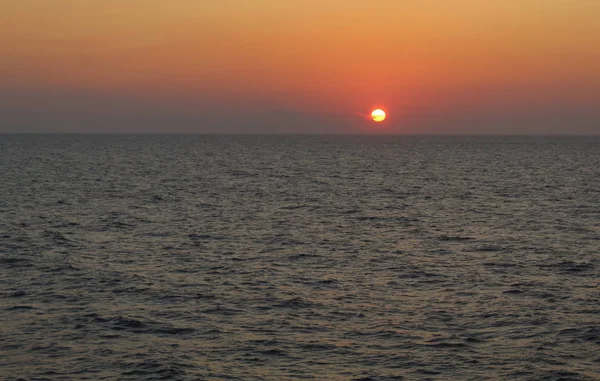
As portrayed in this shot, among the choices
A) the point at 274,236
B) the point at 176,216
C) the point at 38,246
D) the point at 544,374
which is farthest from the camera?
the point at 176,216

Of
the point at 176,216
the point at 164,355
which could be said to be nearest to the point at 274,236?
the point at 176,216

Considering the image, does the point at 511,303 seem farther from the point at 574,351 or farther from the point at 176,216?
the point at 176,216

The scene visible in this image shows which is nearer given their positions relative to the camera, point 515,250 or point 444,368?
point 444,368

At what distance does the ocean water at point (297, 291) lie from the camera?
2720 cm

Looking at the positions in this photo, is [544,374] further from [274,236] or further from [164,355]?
[274,236]

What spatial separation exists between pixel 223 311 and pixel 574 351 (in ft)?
50.5

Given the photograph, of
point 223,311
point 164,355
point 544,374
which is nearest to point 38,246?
point 223,311

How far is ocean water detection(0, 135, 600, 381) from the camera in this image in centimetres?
2720

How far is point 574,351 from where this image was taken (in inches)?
1128

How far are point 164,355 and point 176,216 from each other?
4036 centimetres

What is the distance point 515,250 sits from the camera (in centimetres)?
4997

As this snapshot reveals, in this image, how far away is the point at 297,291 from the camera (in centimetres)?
3784

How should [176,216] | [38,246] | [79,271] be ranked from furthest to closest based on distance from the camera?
[176,216]
[38,246]
[79,271]

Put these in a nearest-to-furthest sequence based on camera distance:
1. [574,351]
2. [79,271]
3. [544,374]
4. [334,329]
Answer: [544,374]
[574,351]
[334,329]
[79,271]
